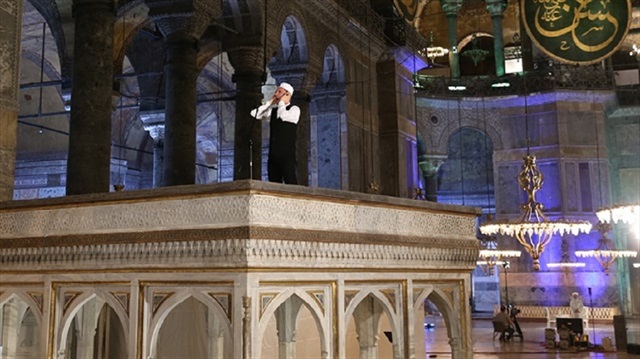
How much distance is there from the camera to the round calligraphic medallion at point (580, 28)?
946cm

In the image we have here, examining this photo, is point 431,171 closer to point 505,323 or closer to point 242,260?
point 505,323

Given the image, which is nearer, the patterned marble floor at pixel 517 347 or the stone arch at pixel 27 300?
the stone arch at pixel 27 300

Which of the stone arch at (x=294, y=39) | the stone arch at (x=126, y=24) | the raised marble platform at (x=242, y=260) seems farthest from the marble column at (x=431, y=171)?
the raised marble platform at (x=242, y=260)

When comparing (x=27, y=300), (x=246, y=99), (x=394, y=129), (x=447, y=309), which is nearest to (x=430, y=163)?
(x=394, y=129)

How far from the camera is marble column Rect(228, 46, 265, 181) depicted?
9.45 meters

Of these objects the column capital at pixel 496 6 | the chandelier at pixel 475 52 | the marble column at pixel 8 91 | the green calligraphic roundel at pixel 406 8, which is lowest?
the marble column at pixel 8 91

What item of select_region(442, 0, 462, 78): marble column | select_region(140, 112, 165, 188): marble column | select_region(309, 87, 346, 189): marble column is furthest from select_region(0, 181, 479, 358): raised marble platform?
select_region(442, 0, 462, 78): marble column

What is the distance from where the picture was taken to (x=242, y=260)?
9.73 ft

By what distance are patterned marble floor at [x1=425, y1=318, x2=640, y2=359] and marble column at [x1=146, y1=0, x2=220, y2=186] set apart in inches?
196

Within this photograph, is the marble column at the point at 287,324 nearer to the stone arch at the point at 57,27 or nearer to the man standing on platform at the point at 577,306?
the stone arch at the point at 57,27

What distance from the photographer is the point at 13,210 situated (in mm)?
3777

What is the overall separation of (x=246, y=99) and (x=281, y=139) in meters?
5.70

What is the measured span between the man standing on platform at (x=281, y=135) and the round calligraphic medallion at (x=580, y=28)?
6.60 metres

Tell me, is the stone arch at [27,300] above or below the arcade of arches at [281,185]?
below
